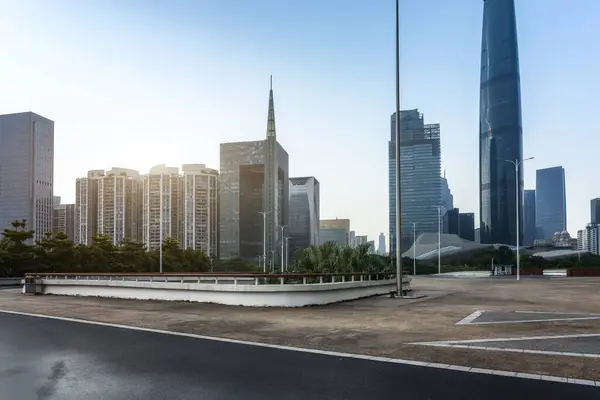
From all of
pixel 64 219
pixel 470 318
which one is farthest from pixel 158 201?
pixel 470 318

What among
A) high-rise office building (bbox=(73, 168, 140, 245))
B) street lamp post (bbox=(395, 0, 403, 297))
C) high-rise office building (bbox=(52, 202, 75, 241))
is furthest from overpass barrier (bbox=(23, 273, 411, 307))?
high-rise office building (bbox=(52, 202, 75, 241))

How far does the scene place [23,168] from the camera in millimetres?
180875

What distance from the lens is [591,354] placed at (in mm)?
8031

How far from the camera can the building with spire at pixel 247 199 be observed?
177375mm

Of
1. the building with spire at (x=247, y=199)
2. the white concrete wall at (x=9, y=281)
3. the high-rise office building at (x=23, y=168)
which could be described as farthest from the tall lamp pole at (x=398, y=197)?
the high-rise office building at (x=23, y=168)

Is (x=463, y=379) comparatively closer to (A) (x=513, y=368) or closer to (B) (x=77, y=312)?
(A) (x=513, y=368)

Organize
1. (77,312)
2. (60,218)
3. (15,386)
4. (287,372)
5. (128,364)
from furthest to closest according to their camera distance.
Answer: (60,218) < (77,312) < (128,364) < (287,372) < (15,386)

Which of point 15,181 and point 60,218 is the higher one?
point 15,181

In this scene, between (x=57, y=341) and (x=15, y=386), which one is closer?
(x=15, y=386)

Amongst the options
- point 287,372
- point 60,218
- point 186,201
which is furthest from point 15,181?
point 287,372

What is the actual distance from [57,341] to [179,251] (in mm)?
63150

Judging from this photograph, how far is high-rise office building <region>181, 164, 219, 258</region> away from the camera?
124 m

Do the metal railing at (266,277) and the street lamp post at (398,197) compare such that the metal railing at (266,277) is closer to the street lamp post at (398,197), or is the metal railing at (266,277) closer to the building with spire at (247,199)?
the street lamp post at (398,197)

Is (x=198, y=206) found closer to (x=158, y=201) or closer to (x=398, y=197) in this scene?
(x=158, y=201)
